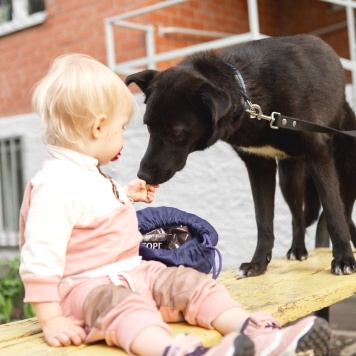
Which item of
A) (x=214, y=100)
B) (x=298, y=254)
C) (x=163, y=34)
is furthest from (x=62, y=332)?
(x=163, y=34)

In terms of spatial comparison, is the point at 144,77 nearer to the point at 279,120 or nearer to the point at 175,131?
the point at 175,131

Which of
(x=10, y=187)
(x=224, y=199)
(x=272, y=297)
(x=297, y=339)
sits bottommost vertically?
(x=10, y=187)

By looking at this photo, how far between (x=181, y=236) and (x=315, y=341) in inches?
35.8

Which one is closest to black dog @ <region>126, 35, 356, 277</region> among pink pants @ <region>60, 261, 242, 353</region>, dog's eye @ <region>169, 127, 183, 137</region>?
dog's eye @ <region>169, 127, 183, 137</region>

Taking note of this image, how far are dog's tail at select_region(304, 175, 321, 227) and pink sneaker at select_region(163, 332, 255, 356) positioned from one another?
7.30ft

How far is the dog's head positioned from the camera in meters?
2.65

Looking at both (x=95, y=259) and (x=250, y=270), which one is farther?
(x=250, y=270)

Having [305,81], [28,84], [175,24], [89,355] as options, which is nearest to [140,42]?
[175,24]

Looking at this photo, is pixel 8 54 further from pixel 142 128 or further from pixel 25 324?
pixel 25 324

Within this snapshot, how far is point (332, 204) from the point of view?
286cm

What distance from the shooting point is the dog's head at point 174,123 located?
2.65 m

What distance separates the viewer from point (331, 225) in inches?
112

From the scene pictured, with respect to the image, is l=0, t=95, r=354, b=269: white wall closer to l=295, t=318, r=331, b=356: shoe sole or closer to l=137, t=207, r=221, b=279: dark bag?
l=137, t=207, r=221, b=279: dark bag

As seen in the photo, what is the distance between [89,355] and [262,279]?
131 centimetres
